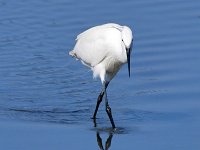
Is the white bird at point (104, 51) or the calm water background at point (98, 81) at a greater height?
the white bird at point (104, 51)

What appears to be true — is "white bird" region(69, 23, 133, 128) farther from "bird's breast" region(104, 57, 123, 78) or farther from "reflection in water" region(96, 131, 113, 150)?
"reflection in water" region(96, 131, 113, 150)

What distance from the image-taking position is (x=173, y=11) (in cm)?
1538

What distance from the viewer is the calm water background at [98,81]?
1041 centimetres

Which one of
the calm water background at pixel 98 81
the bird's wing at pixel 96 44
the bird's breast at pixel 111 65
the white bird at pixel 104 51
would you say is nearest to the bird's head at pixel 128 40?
the white bird at pixel 104 51

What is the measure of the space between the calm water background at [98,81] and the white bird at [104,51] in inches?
18.4

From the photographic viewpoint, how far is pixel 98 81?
12.8m

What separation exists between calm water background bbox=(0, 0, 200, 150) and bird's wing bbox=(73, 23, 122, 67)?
0.61 metres

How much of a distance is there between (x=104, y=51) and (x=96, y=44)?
0.17 meters

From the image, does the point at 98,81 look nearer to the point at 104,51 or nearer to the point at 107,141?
the point at 104,51

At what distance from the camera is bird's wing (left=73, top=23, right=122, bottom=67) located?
11148mm

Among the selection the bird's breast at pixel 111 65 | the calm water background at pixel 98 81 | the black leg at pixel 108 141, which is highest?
the bird's breast at pixel 111 65

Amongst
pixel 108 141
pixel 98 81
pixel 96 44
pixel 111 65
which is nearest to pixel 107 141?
pixel 108 141

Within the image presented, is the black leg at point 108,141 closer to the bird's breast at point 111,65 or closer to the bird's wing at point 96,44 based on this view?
the bird's breast at point 111,65

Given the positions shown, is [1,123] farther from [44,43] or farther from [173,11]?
[173,11]
